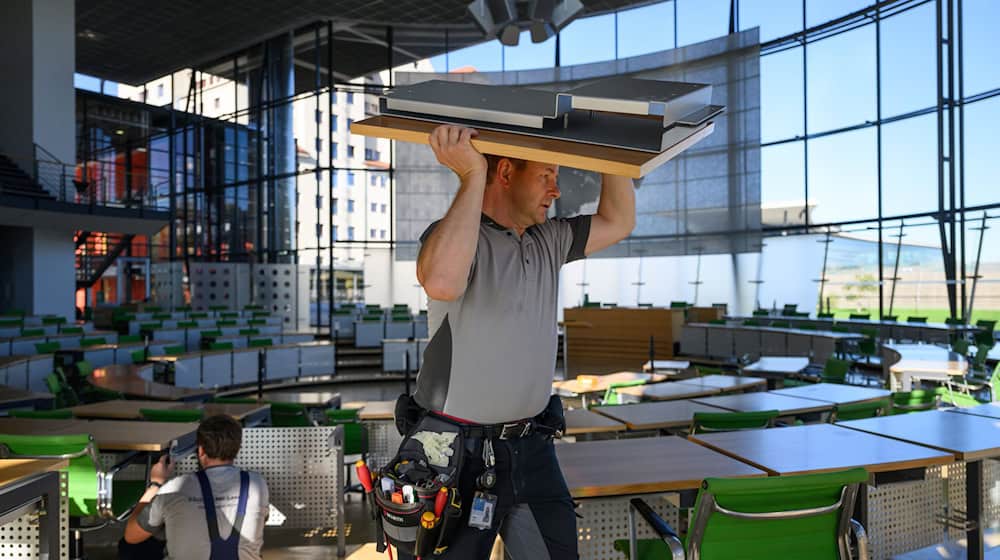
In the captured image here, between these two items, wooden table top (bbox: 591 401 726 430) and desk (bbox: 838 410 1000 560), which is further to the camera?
wooden table top (bbox: 591 401 726 430)

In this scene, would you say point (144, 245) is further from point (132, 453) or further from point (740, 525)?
point (740, 525)

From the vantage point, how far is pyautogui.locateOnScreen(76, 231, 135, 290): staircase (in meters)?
18.2

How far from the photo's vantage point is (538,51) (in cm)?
1889

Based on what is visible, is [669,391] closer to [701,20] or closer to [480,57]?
[701,20]

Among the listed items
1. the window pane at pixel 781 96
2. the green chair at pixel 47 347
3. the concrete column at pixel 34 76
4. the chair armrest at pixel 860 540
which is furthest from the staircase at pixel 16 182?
the window pane at pixel 781 96

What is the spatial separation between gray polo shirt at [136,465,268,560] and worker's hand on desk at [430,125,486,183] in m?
1.69

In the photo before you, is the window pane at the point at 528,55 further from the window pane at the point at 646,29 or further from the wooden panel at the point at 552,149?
the wooden panel at the point at 552,149

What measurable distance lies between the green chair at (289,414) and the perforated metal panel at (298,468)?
4.26 ft

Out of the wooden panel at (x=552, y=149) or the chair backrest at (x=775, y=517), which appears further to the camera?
the chair backrest at (x=775, y=517)

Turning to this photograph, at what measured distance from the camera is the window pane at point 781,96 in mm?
15742

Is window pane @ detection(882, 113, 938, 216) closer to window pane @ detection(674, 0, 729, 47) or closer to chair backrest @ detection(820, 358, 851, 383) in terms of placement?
window pane @ detection(674, 0, 729, 47)

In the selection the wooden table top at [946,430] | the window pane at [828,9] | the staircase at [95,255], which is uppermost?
the window pane at [828,9]

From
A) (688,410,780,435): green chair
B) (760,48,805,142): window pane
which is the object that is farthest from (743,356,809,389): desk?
(760,48,805,142): window pane

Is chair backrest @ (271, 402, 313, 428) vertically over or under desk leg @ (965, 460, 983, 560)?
under
